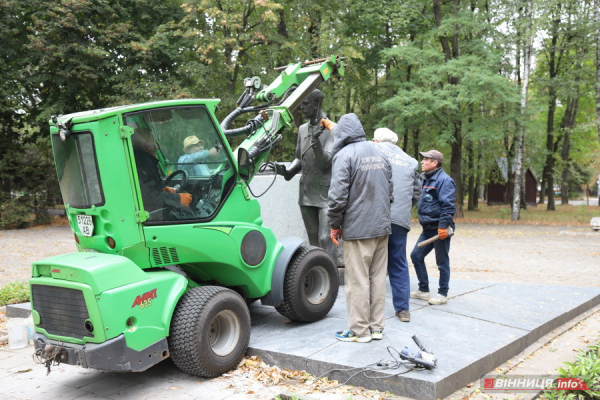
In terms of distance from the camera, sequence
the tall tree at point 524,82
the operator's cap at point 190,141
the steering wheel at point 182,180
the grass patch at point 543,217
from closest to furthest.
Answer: the steering wheel at point 182,180, the operator's cap at point 190,141, the tall tree at point 524,82, the grass patch at point 543,217

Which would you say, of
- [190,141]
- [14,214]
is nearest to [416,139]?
[14,214]

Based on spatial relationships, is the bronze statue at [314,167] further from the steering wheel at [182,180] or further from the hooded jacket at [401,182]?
the steering wheel at [182,180]

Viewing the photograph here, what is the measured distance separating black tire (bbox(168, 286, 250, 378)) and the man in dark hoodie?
97cm

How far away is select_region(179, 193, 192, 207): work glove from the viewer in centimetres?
436

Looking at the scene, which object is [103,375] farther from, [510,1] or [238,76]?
[510,1]

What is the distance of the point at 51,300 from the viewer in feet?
12.8

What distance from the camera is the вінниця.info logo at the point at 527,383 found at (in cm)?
384

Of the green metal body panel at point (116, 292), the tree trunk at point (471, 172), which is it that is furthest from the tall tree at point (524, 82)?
the green metal body panel at point (116, 292)

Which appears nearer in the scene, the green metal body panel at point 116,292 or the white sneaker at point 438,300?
the green metal body panel at point 116,292

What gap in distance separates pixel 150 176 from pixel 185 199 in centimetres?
37

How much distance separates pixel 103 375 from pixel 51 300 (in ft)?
3.27

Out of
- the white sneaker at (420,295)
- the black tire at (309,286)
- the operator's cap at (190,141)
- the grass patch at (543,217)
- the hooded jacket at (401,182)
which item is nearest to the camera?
the operator's cap at (190,141)

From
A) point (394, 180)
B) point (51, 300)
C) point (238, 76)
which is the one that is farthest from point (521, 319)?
point (238, 76)

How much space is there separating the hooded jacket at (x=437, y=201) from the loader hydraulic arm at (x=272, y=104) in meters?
1.71
